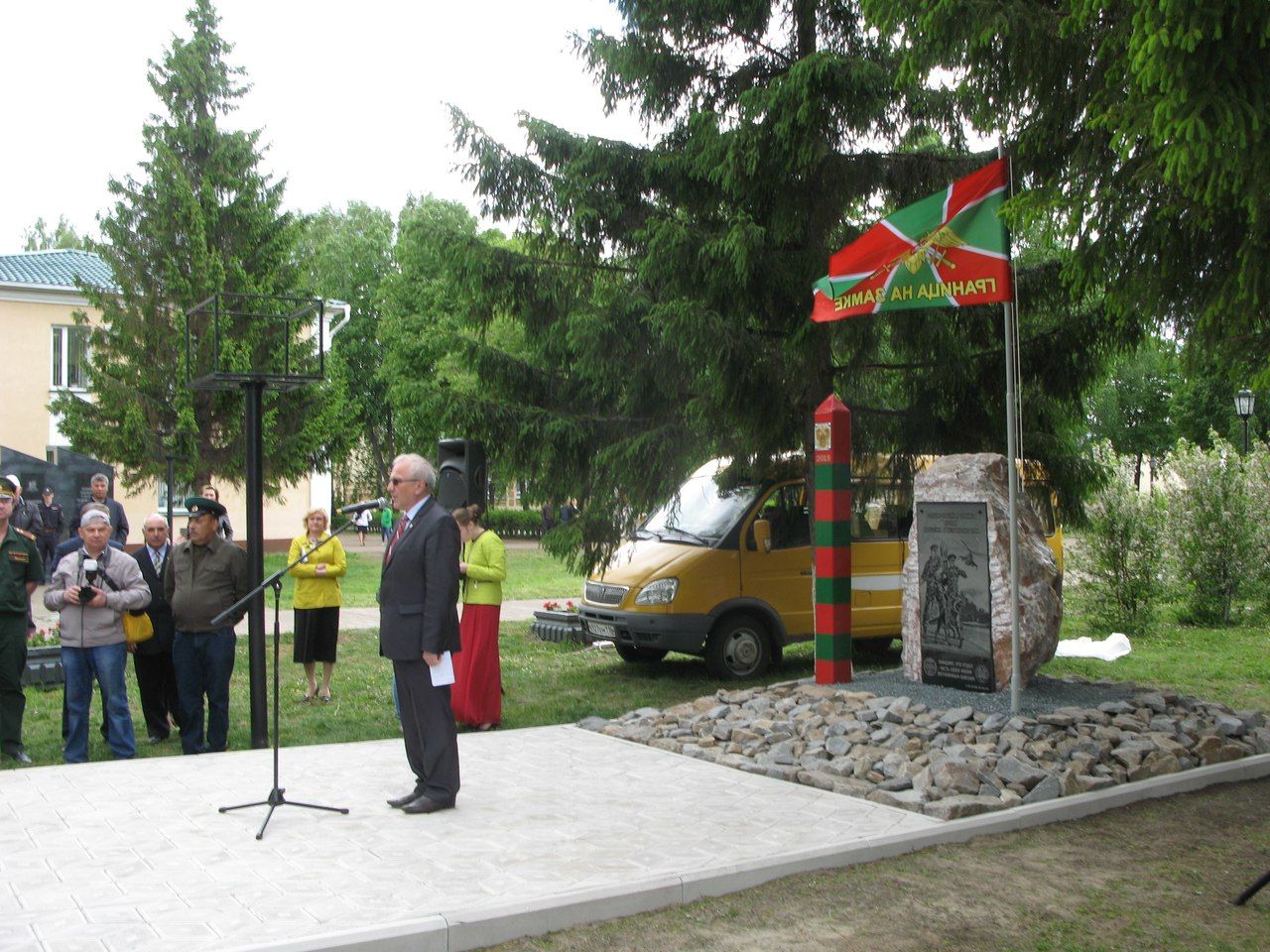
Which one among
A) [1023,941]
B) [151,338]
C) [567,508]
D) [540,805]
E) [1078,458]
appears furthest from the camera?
[151,338]

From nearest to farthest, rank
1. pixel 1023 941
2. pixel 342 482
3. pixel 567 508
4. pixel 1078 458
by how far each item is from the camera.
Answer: pixel 1023 941, pixel 1078 458, pixel 567 508, pixel 342 482

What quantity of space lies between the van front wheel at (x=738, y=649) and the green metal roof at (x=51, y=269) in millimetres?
26572

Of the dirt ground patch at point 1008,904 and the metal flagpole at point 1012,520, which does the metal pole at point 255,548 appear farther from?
the metal flagpole at point 1012,520

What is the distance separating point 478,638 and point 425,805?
126 inches

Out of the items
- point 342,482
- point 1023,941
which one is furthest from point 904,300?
point 342,482

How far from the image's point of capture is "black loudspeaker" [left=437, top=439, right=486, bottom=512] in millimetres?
10164

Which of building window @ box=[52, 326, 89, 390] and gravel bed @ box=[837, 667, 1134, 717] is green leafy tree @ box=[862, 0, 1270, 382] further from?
building window @ box=[52, 326, 89, 390]

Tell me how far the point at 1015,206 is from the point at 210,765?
6279 mm

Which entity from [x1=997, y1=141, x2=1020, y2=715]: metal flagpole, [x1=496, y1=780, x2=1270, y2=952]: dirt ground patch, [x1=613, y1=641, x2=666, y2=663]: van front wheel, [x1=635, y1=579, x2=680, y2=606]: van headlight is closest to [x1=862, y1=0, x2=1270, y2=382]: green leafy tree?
[x1=997, y1=141, x2=1020, y2=715]: metal flagpole

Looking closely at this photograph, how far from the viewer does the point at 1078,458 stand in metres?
12.9

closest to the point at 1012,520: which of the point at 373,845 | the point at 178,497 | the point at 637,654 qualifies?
the point at 373,845

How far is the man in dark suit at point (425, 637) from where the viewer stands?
7031mm

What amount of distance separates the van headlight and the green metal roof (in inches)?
1032

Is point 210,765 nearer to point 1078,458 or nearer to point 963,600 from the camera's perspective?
point 963,600
